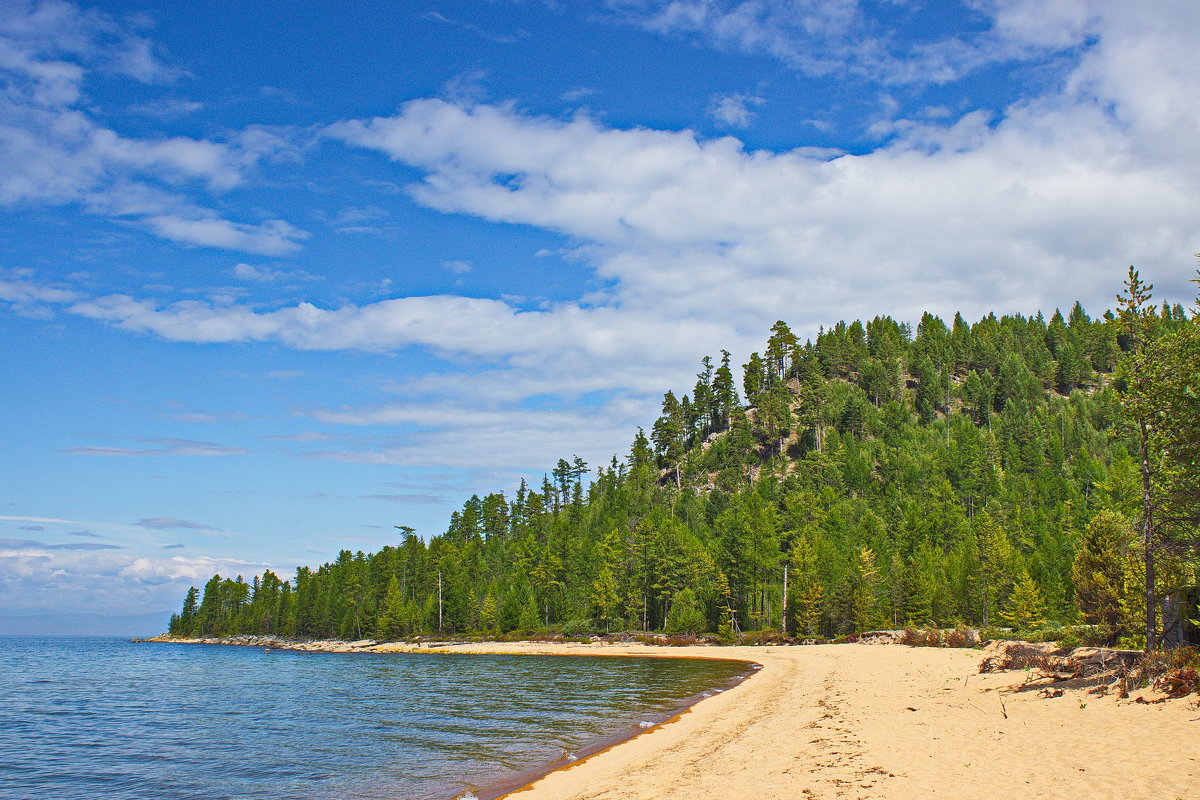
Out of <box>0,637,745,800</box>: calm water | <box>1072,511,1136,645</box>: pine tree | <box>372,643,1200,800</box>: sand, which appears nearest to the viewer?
<box>372,643,1200,800</box>: sand

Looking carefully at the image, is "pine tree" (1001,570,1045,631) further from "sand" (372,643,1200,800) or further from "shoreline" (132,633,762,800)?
"sand" (372,643,1200,800)

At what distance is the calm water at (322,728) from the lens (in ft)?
70.3

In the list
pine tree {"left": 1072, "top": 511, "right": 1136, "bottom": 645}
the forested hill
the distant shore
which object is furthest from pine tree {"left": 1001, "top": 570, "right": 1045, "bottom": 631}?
the distant shore

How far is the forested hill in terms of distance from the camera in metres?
69.3

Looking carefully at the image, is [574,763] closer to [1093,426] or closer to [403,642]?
[403,642]

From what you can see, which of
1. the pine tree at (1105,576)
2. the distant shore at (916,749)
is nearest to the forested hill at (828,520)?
the pine tree at (1105,576)

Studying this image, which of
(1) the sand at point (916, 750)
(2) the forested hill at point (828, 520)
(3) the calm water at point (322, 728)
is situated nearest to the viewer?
(1) the sand at point (916, 750)

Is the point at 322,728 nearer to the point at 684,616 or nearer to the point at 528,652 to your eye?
the point at 528,652

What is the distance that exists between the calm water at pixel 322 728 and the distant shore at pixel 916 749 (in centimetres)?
400

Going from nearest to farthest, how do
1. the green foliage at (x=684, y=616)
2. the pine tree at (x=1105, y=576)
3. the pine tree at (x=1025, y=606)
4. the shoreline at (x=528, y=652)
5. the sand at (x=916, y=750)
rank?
the sand at (x=916, y=750) → the shoreline at (x=528, y=652) → the pine tree at (x=1105, y=576) → the pine tree at (x=1025, y=606) → the green foliage at (x=684, y=616)

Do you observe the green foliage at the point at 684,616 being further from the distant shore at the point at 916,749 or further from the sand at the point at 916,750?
the sand at the point at 916,750

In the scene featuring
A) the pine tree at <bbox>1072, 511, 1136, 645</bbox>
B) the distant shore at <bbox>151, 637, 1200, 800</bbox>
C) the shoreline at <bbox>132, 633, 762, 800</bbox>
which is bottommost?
the shoreline at <bbox>132, 633, 762, 800</bbox>

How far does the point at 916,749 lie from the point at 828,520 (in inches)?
3290

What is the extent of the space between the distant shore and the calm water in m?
4.00
